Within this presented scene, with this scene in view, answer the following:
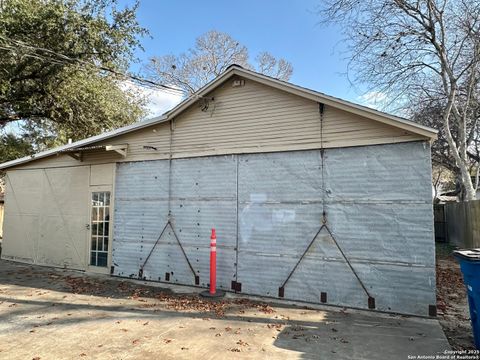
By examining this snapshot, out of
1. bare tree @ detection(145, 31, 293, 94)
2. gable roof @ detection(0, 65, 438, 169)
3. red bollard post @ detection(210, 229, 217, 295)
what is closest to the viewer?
gable roof @ detection(0, 65, 438, 169)

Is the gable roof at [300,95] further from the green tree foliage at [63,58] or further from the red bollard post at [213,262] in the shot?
the red bollard post at [213,262]

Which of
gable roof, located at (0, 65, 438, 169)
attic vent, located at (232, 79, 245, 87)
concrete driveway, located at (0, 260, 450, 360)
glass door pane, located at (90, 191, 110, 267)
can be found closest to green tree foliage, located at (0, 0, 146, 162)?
gable roof, located at (0, 65, 438, 169)

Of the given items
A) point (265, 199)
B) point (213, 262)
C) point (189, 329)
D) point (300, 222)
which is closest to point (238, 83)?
point (265, 199)

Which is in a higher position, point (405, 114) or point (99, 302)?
point (405, 114)

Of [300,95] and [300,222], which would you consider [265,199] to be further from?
[300,95]

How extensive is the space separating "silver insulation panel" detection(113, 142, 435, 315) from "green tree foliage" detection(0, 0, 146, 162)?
3.26 m

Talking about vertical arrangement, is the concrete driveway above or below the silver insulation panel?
below

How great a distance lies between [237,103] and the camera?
25.1 feet

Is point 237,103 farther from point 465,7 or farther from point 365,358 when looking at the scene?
point 465,7

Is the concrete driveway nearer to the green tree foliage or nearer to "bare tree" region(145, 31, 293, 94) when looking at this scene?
the green tree foliage

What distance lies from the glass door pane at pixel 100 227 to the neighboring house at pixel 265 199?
0.03 metres

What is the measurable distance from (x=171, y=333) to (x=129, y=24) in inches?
342

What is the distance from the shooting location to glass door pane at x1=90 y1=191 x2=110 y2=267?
930 cm

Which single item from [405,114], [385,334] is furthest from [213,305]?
[405,114]
